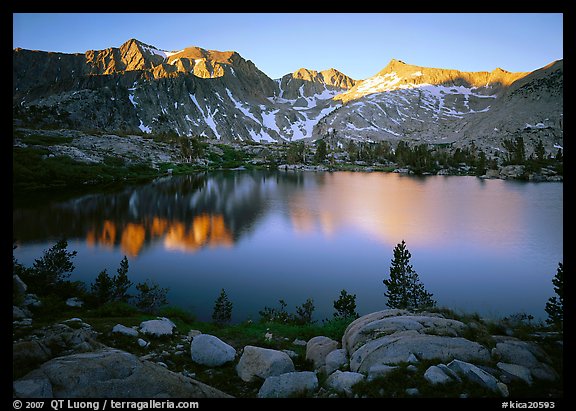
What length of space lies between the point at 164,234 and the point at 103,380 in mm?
30876

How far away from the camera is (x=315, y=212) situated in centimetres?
5103

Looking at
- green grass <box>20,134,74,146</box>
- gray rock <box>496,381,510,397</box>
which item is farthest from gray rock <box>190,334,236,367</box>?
green grass <box>20,134,74,146</box>

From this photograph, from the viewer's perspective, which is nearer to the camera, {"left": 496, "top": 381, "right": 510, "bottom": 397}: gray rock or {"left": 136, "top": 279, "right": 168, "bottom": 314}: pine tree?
{"left": 496, "top": 381, "right": 510, "bottom": 397}: gray rock

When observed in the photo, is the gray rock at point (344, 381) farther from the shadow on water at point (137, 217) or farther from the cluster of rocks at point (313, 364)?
the shadow on water at point (137, 217)

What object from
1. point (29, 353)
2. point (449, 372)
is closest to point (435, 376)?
point (449, 372)

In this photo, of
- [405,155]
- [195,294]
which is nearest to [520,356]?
[195,294]

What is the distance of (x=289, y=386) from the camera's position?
26.5ft

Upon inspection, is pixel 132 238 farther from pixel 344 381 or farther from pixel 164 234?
pixel 344 381

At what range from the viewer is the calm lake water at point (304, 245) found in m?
21.7

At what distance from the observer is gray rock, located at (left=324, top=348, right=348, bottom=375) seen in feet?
30.2

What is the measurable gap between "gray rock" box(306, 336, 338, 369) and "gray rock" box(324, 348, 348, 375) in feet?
1.74

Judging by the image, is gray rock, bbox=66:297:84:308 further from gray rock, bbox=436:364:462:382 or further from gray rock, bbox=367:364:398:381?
gray rock, bbox=436:364:462:382

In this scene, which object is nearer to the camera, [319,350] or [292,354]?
[319,350]

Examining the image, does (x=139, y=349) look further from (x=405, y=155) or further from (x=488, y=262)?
(x=405, y=155)
